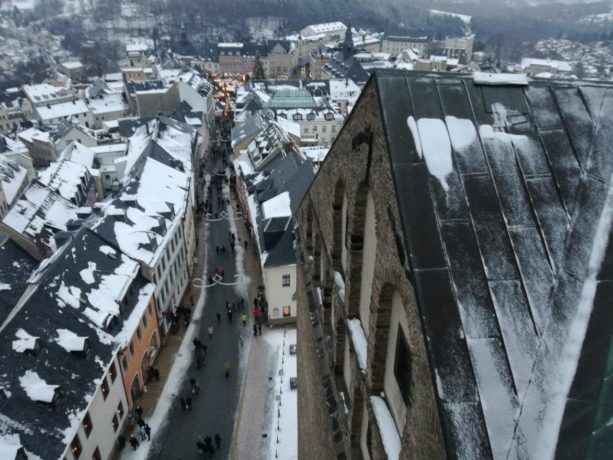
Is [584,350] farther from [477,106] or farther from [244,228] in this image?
[244,228]

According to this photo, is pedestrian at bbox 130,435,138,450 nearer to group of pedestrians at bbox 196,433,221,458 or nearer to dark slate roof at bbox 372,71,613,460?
group of pedestrians at bbox 196,433,221,458

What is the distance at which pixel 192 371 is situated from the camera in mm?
30078

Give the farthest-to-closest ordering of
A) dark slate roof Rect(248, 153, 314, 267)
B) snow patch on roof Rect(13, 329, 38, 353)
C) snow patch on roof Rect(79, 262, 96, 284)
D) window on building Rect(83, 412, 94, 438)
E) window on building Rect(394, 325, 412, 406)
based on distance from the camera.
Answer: dark slate roof Rect(248, 153, 314, 267) < snow patch on roof Rect(79, 262, 96, 284) < window on building Rect(83, 412, 94, 438) < snow patch on roof Rect(13, 329, 38, 353) < window on building Rect(394, 325, 412, 406)

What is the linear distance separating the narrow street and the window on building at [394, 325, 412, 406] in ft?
68.0

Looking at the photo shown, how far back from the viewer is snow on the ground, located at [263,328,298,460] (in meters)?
24.2

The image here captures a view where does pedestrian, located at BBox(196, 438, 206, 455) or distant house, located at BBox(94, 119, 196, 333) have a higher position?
distant house, located at BBox(94, 119, 196, 333)

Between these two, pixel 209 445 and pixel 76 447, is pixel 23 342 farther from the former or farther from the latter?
pixel 209 445

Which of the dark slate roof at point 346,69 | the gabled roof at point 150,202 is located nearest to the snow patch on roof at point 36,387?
the gabled roof at point 150,202

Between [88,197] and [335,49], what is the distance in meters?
137

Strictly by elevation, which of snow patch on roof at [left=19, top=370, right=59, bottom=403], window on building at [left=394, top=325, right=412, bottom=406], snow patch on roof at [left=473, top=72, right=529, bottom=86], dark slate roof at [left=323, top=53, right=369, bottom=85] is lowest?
snow patch on roof at [left=19, top=370, right=59, bottom=403]

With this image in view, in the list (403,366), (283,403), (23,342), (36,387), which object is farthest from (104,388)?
(403,366)

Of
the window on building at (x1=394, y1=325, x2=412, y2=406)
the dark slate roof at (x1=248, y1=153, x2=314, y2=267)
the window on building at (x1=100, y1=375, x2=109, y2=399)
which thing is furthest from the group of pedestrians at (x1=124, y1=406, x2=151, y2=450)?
the window on building at (x1=394, y1=325, x2=412, y2=406)

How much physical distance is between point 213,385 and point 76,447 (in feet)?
30.5

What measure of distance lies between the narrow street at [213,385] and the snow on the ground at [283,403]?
2.19 m
